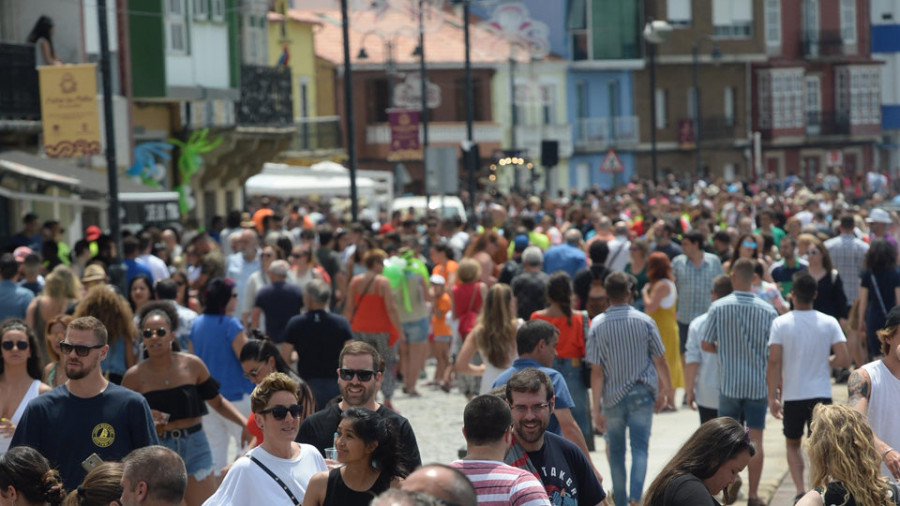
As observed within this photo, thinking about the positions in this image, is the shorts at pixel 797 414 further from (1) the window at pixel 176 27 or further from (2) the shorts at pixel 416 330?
(1) the window at pixel 176 27

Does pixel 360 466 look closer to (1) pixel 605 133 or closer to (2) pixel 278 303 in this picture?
(2) pixel 278 303

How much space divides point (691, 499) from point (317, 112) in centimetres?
5242

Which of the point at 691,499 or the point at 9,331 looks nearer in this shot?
the point at 691,499

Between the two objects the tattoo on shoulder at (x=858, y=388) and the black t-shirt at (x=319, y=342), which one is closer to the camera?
the tattoo on shoulder at (x=858, y=388)

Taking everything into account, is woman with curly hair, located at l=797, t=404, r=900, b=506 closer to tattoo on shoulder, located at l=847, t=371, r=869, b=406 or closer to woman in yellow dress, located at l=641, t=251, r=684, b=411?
tattoo on shoulder, located at l=847, t=371, r=869, b=406

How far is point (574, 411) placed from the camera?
10.9 meters

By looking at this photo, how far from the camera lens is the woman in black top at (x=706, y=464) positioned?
5.52 m

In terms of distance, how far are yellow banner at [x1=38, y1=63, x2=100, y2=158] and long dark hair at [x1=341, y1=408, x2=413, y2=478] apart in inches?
549

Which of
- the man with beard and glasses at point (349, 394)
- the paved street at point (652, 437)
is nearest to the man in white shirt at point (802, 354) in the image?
the paved street at point (652, 437)

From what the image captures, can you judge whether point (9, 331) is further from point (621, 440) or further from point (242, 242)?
point (242, 242)

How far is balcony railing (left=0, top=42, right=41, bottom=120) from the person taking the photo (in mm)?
21328

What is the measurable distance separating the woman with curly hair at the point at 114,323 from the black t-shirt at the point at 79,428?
2.41 metres

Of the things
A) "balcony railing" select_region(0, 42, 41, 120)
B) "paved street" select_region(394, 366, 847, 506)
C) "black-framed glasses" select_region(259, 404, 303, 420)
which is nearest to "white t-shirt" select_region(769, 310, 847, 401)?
"paved street" select_region(394, 366, 847, 506)

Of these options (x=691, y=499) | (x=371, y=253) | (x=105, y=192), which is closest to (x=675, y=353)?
(x=371, y=253)
